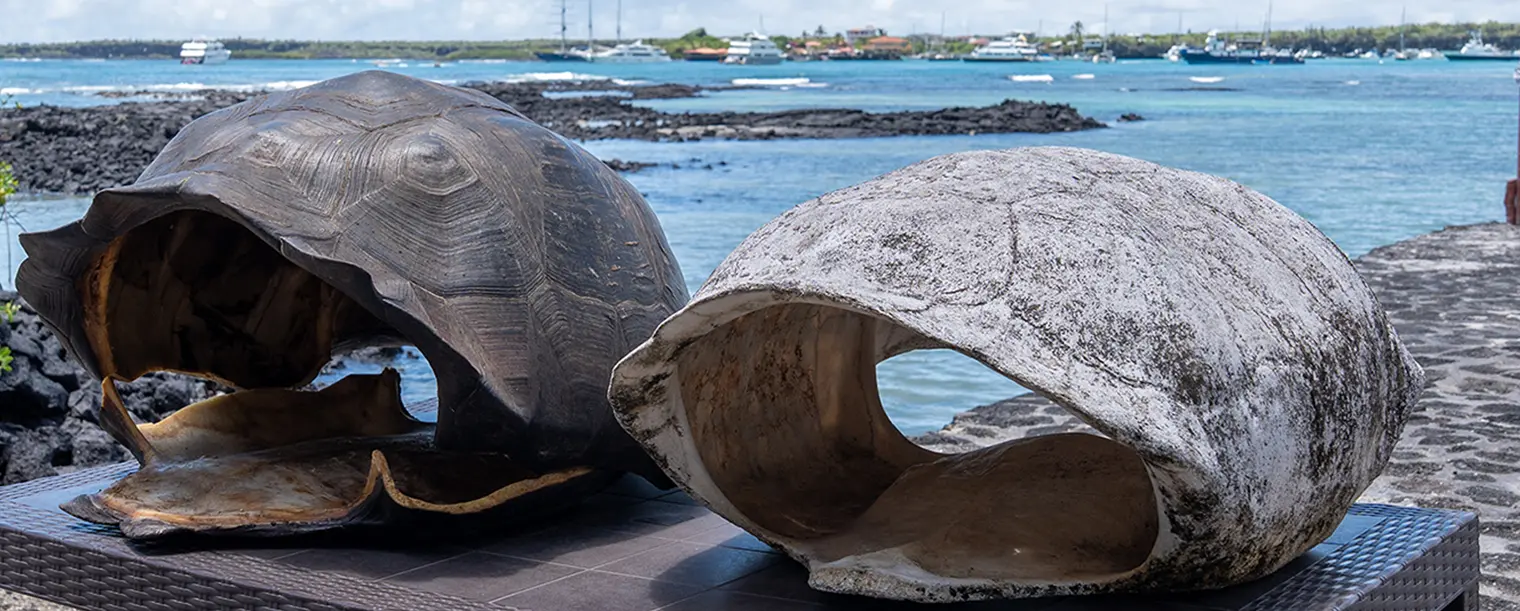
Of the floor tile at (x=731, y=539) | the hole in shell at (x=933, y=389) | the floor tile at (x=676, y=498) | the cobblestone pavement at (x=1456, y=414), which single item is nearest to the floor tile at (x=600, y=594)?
the floor tile at (x=731, y=539)

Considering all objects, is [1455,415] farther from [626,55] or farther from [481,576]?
[626,55]

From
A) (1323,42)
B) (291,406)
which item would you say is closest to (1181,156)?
(291,406)

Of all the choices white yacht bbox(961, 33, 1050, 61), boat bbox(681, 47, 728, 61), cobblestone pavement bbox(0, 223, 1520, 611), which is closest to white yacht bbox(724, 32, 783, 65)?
boat bbox(681, 47, 728, 61)

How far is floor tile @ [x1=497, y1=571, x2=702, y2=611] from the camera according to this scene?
10.0ft

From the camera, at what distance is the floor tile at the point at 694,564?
10.6 feet

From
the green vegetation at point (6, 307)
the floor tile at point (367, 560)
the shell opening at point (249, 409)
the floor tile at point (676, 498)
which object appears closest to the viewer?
the floor tile at point (367, 560)

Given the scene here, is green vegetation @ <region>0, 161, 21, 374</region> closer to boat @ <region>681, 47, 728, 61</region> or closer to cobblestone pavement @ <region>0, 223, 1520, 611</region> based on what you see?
cobblestone pavement @ <region>0, 223, 1520, 611</region>

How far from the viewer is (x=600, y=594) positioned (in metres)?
3.14

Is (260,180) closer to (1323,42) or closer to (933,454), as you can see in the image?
(933,454)

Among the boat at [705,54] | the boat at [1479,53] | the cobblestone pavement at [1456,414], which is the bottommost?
the boat at [705,54]

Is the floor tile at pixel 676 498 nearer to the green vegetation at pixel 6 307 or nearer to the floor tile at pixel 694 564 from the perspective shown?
the floor tile at pixel 694 564

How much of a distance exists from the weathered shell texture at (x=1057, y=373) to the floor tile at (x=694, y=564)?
0.34ft

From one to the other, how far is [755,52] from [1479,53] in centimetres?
5968

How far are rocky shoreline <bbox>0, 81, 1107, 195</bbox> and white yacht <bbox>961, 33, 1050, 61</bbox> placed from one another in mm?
84466
